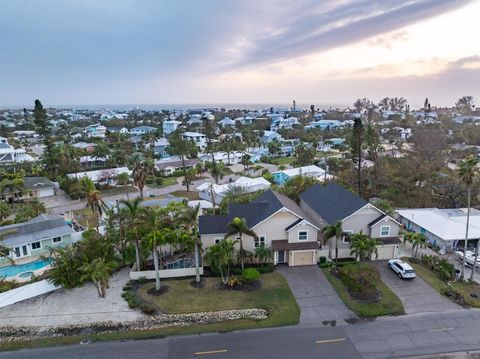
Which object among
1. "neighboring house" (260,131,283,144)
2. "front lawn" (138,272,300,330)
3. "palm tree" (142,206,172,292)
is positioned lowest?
"front lawn" (138,272,300,330)

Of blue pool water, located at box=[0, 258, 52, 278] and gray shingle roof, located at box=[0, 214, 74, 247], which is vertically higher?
gray shingle roof, located at box=[0, 214, 74, 247]

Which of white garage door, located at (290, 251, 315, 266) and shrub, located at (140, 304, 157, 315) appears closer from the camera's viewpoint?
shrub, located at (140, 304, 157, 315)

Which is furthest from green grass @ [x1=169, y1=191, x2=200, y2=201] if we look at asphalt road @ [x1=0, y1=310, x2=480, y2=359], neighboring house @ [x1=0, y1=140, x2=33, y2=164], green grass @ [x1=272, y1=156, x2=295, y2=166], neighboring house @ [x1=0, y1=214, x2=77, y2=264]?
neighboring house @ [x1=0, y1=140, x2=33, y2=164]

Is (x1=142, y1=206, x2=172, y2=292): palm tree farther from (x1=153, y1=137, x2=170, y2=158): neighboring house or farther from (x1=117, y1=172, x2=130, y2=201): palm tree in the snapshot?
(x1=153, y1=137, x2=170, y2=158): neighboring house

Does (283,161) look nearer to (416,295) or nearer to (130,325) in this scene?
(416,295)

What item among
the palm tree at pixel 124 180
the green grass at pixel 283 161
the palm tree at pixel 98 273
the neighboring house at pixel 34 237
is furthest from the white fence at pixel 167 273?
the green grass at pixel 283 161

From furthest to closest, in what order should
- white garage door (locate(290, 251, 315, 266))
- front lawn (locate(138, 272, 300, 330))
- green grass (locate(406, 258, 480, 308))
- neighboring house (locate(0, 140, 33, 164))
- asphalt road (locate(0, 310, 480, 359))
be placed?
1. neighboring house (locate(0, 140, 33, 164))
2. white garage door (locate(290, 251, 315, 266))
3. green grass (locate(406, 258, 480, 308))
4. front lawn (locate(138, 272, 300, 330))
5. asphalt road (locate(0, 310, 480, 359))

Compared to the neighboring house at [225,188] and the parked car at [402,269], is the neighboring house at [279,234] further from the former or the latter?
the neighboring house at [225,188]
